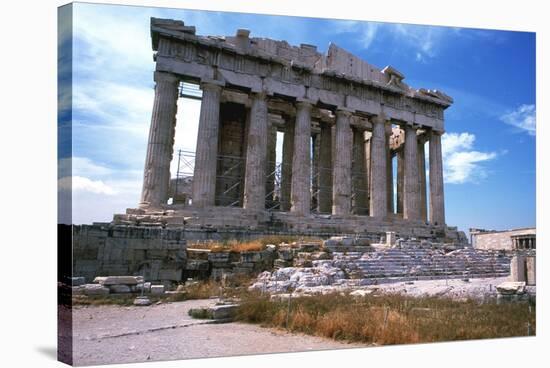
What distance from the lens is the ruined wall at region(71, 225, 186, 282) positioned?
10148mm

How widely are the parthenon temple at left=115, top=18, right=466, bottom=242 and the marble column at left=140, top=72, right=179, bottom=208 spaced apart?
0.04 m

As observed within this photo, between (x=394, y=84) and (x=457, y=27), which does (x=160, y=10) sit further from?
(x=394, y=84)

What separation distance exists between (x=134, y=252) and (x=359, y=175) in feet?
57.0

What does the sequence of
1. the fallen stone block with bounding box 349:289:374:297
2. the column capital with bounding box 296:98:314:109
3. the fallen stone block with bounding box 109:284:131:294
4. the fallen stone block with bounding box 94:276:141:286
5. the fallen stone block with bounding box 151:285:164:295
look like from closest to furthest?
1. the fallen stone block with bounding box 94:276:141:286
2. the fallen stone block with bounding box 109:284:131:294
3. the fallen stone block with bounding box 349:289:374:297
4. the fallen stone block with bounding box 151:285:164:295
5. the column capital with bounding box 296:98:314:109

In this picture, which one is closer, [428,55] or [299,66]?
[428,55]

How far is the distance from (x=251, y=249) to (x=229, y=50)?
32.9 feet

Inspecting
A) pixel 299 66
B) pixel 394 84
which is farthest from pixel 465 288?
pixel 394 84

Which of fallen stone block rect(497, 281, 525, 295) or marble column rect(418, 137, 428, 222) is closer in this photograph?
fallen stone block rect(497, 281, 525, 295)

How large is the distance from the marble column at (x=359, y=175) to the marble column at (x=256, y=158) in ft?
26.1

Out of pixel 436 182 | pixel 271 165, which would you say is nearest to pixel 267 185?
pixel 271 165

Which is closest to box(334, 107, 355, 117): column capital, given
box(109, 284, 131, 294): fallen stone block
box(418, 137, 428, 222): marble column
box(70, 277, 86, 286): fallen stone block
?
box(418, 137, 428, 222): marble column

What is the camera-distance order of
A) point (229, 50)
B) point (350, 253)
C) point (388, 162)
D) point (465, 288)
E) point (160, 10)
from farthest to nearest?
point (388, 162), point (229, 50), point (350, 253), point (465, 288), point (160, 10)

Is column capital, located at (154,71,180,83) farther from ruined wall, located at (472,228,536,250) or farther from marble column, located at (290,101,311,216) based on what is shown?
ruined wall, located at (472,228,536,250)

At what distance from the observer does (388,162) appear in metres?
27.0
